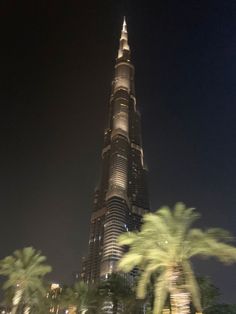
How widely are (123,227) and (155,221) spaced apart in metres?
165

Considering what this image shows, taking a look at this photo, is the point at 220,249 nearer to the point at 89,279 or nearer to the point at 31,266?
the point at 31,266

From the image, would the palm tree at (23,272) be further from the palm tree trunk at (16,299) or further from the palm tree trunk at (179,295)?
the palm tree trunk at (179,295)

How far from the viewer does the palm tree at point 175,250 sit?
1081 inches

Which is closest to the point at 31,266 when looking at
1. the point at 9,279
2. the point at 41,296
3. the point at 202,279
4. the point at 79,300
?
the point at 9,279

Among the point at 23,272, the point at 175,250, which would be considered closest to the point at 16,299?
the point at 23,272

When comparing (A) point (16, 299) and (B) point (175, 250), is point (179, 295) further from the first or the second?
(A) point (16, 299)

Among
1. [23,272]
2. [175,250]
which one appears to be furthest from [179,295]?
[23,272]

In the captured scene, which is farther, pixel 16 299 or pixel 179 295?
pixel 16 299

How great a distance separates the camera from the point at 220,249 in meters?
27.2

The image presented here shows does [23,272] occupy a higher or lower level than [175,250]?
higher

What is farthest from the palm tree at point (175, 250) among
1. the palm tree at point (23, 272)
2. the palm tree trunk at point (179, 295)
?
the palm tree at point (23, 272)

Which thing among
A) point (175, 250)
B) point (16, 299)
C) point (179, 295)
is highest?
point (16, 299)

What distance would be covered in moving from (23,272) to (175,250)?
23167 mm

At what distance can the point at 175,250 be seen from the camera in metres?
28.6
